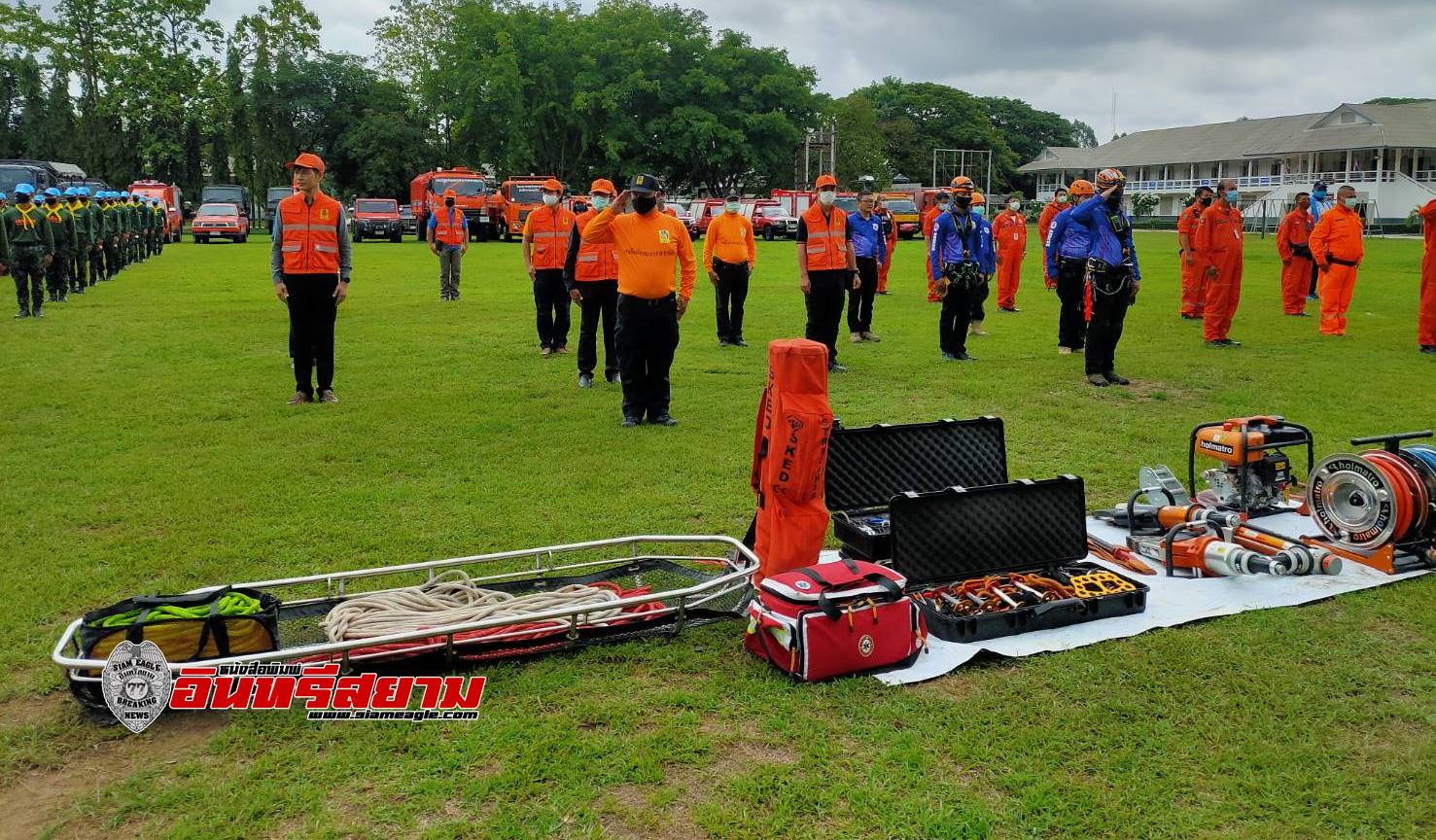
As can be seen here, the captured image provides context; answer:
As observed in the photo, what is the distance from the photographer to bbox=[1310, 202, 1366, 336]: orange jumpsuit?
1409cm

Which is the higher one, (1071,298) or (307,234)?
(307,234)

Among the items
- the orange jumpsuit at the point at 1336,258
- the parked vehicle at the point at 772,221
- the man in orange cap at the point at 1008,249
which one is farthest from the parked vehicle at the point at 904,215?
the orange jumpsuit at the point at 1336,258

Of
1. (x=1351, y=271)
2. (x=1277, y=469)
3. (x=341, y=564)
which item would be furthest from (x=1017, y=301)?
(x=341, y=564)

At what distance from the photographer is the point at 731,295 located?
1412 centimetres

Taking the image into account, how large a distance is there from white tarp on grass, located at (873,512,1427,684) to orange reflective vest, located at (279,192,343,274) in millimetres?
5971

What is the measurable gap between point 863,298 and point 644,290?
6.83 m

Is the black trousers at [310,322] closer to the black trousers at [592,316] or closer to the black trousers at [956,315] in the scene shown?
the black trousers at [592,316]

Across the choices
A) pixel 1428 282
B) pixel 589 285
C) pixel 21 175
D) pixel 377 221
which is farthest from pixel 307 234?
pixel 377 221

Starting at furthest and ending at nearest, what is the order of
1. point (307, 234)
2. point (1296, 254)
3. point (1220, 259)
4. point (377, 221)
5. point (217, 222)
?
1. point (377, 221)
2. point (217, 222)
3. point (1296, 254)
4. point (1220, 259)
5. point (307, 234)

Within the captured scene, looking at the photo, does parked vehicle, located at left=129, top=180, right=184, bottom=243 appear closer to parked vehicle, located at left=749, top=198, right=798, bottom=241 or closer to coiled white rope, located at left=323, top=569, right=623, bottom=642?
parked vehicle, located at left=749, top=198, right=798, bottom=241

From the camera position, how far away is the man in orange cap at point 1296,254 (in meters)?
16.3

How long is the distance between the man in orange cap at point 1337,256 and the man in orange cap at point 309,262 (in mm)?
12721

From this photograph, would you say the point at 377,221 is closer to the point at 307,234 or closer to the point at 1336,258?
the point at 307,234

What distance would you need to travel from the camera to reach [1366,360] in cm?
1222
